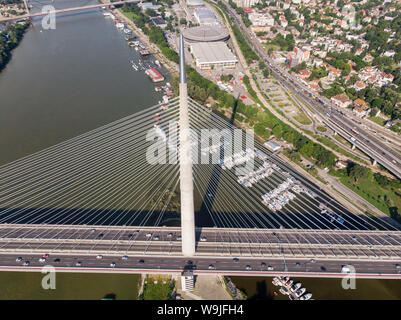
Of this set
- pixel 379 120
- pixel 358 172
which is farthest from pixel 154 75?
pixel 379 120

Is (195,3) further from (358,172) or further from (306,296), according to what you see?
(306,296)

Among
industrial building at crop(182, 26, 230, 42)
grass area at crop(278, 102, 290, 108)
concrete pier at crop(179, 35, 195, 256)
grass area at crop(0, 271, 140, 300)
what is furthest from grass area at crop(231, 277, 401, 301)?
industrial building at crop(182, 26, 230, 42)

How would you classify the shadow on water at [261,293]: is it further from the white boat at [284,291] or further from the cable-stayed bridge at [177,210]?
the cable-stayed bridge at [177,210]

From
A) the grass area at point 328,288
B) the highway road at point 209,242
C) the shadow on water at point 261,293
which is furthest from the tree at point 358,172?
the shadow on water at point 261,293

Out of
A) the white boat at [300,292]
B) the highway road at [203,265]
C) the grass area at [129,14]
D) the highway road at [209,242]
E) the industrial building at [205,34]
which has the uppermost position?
the grass area at [129,14]

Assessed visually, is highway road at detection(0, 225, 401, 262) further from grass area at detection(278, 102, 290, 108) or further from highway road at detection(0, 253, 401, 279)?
grass area at detection(278, 102, 290, 108)
